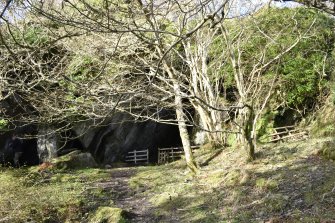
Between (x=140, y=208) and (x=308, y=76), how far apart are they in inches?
359

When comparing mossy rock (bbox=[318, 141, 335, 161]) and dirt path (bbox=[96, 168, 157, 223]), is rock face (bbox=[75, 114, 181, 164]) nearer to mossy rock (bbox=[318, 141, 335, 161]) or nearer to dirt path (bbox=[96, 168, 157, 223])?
dirt path (bbox=[96, 168, 157, 223])

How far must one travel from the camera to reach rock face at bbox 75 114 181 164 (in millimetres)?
19938

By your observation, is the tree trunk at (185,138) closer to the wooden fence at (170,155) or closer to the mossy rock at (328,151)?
the mossy rock at (328,151)

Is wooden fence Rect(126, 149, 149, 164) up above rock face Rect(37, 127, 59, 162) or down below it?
below

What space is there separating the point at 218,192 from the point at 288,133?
722 cm

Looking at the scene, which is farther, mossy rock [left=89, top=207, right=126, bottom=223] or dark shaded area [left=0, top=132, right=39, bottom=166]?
dark shaded area [left=0, top=132, right=39, bottom=166]

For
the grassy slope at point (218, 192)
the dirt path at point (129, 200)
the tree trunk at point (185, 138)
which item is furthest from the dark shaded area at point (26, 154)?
the tree trunk at point (185, 138)

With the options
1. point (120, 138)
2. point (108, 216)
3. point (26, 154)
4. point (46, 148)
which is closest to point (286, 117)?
point (120, 138)

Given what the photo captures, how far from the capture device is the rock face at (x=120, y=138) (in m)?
19.9

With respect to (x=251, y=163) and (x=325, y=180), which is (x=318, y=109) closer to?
(x=251, y=163)

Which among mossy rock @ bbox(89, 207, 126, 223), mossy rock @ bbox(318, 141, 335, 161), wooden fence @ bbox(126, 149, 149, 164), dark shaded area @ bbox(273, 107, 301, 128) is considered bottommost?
mossy rock @ bbox(89, 207, 126, 223)

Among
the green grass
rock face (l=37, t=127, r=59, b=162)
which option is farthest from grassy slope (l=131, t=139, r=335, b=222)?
rock face (l=37, t=127, r=59, b=162)

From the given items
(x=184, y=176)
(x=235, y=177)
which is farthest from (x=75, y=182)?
(x=235, y=177)

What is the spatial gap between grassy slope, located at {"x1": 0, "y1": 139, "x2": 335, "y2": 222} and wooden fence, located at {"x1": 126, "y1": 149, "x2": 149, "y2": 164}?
8345mm
